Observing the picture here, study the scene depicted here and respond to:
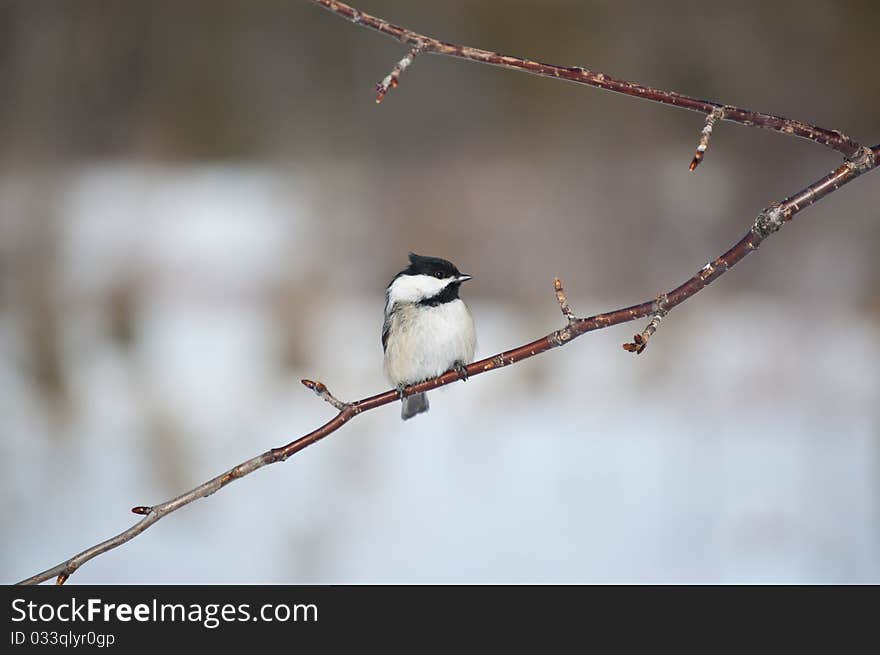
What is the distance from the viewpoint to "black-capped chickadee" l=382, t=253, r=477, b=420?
1171 millimetres

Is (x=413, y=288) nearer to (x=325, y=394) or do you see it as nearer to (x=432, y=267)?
(x=432, y=267)

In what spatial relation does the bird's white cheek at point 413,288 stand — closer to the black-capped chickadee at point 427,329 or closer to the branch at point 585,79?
the black-capped chickadee at point 427,329

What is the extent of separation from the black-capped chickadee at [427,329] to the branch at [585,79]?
0.51 m

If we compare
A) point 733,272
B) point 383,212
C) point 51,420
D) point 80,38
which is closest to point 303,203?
point 383,212

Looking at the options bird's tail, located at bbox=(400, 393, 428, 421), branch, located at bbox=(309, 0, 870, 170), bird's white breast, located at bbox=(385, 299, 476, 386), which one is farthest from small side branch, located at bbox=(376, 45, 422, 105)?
bird's tail, located at bbox=(400, 393, 428, 421)

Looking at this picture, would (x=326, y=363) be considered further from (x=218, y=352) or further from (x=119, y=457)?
(x=119, y=457)

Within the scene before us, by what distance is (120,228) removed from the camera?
2752mm

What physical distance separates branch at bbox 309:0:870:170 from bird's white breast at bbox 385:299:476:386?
57cm

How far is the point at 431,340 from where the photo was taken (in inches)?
46.4

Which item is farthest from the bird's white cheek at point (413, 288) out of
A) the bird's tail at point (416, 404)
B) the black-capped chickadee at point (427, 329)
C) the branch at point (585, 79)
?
the branch at point (585, 79)

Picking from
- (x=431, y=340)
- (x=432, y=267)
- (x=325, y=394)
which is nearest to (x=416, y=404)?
(x=431, y=340)

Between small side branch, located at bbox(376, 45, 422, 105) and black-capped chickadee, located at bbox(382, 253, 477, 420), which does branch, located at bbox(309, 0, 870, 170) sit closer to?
small side branch, located at bbox(376, 45, 422, 105)

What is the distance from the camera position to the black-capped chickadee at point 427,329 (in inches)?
46.1

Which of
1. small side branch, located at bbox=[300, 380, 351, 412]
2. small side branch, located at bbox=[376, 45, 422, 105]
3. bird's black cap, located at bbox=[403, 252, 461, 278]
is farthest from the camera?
bird's black cap, located at bbox=[403, 252, 461, 278]
